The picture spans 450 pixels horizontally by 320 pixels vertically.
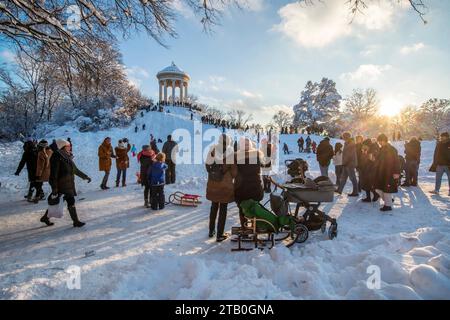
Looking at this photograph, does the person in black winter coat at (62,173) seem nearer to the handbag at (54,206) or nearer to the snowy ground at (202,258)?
the handbag at (54,206)

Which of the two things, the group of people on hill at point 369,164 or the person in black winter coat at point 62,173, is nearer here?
the person in black winter coat at point 62,173

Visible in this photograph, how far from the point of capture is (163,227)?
5.93 metres

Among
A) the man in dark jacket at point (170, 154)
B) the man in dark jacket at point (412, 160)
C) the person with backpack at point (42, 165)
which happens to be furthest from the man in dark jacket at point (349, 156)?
the person with backpack at point (42, 165)

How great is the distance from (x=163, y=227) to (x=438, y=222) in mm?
6176

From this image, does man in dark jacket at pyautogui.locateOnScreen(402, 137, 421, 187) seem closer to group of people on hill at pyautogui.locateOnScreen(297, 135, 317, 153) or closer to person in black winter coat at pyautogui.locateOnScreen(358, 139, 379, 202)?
person in black winter coat at pyautogui.locateOnScreen(358, 139, 379, 202)

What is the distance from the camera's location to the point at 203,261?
11.6 feet

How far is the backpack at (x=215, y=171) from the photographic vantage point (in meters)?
4.70

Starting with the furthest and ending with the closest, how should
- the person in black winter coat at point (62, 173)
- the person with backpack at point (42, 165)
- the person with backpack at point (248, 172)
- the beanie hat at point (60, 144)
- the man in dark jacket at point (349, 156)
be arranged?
the man in dark jacket at point (349, 156)
the person with backpack at point (42, 165)
the beanie hat at point (60, 144)
the person in black winter coat at point (62, 173)
the person with backpack at point (248, 172)

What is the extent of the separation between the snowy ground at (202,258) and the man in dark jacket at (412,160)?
3243 mm

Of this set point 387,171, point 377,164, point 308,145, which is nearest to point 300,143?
point 308,145

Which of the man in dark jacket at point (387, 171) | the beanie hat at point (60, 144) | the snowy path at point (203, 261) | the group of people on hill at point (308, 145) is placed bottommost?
the snowy path at point (203, 261)

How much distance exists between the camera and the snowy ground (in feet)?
9.68

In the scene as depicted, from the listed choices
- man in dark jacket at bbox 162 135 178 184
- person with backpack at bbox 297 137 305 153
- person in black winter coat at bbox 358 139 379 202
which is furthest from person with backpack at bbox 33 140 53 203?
person with backpack at bbox 297 137 305 153

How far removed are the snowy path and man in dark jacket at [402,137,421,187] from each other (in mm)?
4624
